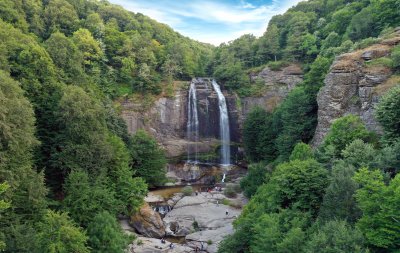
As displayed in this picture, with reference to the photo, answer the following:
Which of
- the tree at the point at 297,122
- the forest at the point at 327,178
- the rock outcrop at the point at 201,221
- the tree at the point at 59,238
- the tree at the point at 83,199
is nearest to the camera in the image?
the forest at the point at 327,178

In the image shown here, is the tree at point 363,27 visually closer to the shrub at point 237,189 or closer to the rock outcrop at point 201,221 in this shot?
the shrub at point 237,189

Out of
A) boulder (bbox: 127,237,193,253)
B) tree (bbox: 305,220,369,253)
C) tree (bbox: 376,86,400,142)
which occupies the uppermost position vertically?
tree (bbox: 376,86,400,142)

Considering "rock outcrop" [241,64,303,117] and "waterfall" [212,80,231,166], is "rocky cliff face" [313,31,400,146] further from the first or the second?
"waterfall" [212,80,231,166]

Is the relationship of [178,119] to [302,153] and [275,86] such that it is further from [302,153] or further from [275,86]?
[302,153]

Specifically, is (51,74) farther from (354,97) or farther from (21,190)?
(354,97)

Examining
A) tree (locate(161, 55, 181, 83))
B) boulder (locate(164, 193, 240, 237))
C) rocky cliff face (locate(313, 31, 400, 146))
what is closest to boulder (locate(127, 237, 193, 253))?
boulder (locate(164, 193, 240, 237))

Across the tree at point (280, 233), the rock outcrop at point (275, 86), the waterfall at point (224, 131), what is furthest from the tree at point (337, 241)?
the rock outcrop at point (275, 86)

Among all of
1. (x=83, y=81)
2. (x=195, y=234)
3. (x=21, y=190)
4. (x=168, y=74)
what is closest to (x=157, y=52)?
(x=168, y=74)
